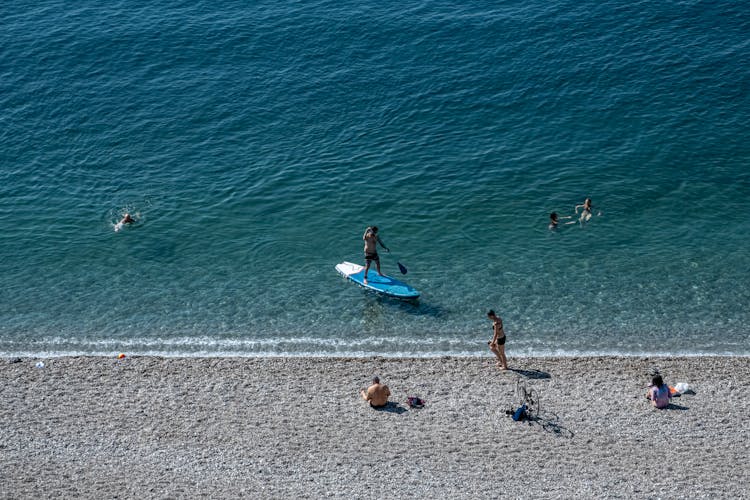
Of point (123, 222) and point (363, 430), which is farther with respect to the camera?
point (123, 222)

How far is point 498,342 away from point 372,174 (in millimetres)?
15869

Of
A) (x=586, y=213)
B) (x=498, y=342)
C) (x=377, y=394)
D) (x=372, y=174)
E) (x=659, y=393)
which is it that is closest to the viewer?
(x=659, y=393)

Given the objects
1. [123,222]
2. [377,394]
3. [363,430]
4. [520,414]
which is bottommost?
[363,430]

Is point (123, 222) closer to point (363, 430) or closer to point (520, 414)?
point (363, 430)

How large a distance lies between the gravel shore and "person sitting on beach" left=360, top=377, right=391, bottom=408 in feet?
0.98

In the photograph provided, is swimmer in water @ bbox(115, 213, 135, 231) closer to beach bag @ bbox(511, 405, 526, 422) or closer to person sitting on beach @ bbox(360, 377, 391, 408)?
person sitting on beach @ bbox(360, 377, 391, 408)

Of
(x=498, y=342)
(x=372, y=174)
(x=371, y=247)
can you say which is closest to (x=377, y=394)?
(x=498, y=342)

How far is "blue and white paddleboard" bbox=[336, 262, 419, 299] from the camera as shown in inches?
1300

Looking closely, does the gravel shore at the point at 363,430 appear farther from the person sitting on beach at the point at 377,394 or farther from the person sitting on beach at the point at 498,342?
the person sitting on beach at the point at 498,342

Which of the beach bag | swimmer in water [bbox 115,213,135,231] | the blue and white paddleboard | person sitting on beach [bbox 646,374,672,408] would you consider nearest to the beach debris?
the beach bag

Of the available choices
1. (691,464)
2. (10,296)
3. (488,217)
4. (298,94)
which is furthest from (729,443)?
(298,94)

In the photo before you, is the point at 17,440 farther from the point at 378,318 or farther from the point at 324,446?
the point at 378,318

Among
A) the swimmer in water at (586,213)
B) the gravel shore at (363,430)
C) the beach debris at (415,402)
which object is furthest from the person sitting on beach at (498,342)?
the swimmer in water at (586,213)

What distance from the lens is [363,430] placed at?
2520cm
